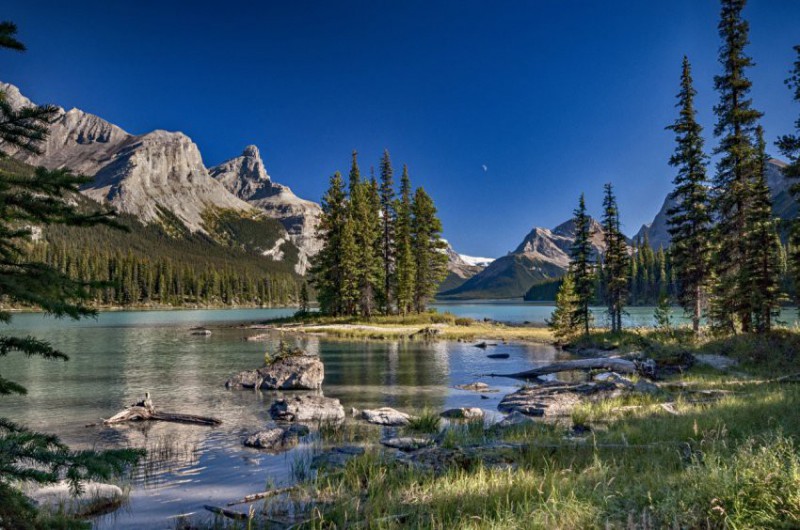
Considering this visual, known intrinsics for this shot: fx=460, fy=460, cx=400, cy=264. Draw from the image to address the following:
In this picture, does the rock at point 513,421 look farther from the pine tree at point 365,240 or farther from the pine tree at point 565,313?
the pine tree at point 365,240

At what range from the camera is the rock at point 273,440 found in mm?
13684

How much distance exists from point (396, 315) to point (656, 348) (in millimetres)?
43033

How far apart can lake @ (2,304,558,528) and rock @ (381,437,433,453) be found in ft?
8.21

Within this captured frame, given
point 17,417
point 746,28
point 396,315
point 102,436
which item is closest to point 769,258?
point 746,28

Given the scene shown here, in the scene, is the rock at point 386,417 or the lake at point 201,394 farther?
the rock at point 386,417

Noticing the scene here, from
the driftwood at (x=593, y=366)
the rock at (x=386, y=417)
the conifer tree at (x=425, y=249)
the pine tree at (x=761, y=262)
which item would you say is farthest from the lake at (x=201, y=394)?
the conifer tree at (x=425, y=249)

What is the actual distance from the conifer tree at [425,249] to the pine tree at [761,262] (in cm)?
4751

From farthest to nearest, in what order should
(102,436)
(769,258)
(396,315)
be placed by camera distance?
(396,315), (769,258), (102,436)

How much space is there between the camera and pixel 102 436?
1488 centimetres

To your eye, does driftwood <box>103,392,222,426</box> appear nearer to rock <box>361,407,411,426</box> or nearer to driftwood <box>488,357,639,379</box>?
rock <box>361,407,411,426</box>

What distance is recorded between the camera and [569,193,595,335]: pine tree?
1752 inches

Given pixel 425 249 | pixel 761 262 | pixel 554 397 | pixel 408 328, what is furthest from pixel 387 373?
pixel 425 249

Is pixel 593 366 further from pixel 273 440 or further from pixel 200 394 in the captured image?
pixel 200 394

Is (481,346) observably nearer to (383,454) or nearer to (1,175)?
(383,454)
